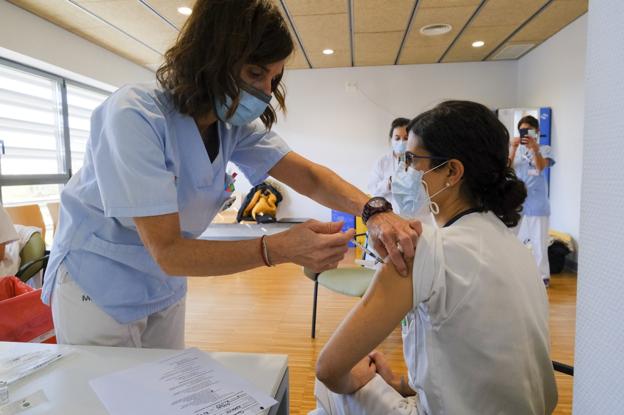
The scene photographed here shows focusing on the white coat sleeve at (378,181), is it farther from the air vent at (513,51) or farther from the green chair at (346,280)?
the air vent at (513,51)

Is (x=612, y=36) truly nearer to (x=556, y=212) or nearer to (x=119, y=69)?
(x=556, y=212)

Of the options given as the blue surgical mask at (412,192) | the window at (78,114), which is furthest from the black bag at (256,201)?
the blue surgical mask at (412,192)

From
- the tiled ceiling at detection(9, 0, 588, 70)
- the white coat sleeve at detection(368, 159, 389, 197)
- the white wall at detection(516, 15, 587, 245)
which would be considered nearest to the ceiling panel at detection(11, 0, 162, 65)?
the tiled ceiling at detection(9, 0, 588, 70)

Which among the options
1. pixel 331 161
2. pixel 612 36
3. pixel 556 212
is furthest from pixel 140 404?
pixel 331 161

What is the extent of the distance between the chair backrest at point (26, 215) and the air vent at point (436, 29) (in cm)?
419

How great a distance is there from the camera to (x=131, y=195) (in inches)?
30.9

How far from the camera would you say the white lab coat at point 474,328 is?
788 mm

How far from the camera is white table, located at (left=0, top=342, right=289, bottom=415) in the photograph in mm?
684

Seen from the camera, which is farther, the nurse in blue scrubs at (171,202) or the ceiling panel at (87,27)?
the ceiling panel at (87,27)

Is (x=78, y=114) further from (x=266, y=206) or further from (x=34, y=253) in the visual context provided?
(x=34, y=253)

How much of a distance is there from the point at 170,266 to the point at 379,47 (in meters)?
4.69

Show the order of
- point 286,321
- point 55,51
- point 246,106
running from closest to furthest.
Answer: point 246,106, point 286,321, point 55,51

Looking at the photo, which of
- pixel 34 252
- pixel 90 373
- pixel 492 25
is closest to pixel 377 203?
pixel 90 373

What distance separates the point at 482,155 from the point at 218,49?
0.73 m
